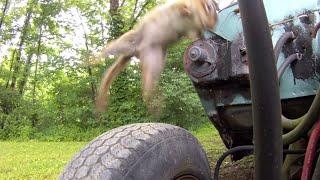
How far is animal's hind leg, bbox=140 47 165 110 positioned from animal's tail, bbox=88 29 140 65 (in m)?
0.04

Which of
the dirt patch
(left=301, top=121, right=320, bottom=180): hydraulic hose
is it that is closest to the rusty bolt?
(left=301, top=121, right=320, bottom=180): hydraulic hose

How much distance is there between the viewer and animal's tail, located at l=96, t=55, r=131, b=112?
1.10 meters

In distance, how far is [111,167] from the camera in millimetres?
1887

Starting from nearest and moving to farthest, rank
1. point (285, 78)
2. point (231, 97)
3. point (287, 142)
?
point (287, 142) < point (285, 78) < point (231, 97)

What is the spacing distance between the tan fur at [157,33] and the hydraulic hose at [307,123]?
520 mm

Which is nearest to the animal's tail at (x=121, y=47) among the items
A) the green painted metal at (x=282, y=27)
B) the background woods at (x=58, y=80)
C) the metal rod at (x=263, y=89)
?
the metal rod at (x=263, y=89)

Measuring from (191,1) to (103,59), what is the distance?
230 millimetres

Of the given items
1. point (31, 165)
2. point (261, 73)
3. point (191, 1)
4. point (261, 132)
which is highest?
point (191, 1)

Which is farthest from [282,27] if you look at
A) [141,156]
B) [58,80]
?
[58,80]

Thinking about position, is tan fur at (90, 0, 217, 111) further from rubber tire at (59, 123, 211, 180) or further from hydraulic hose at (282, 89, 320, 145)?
rubber tire at (59, 123, 211, 180)

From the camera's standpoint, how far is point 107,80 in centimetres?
111

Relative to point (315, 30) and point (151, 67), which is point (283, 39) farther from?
point (151, 67)

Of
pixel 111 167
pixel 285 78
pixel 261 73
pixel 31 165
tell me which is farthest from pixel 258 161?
pixel 31 165

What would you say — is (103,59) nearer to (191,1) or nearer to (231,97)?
(191,1)
